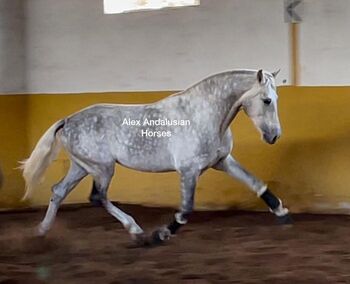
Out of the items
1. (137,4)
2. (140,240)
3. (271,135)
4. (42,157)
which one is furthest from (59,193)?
(137,4)

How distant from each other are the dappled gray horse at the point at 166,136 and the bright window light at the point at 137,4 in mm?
1699

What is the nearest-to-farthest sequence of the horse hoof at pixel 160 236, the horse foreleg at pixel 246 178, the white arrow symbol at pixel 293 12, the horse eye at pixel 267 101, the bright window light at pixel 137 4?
the horse eye at pixel 267 101 < the horse hoof at pixel 160 236 < the horse foreleg at pixel 246 178 < the white arrow symbol at pixel 293 12 < the bright window light at pixel 137 4

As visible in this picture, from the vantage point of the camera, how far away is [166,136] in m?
5.71

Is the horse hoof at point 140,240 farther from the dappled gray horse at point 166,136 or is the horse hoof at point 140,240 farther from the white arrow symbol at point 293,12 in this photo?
the white arrow symbol at point 293,12

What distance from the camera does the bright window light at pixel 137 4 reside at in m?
7.33

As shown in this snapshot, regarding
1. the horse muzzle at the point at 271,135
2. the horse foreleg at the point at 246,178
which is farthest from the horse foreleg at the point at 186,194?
the horse muzzle at the point at 271,135

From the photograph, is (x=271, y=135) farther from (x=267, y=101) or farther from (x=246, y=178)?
(x=246, y=178)

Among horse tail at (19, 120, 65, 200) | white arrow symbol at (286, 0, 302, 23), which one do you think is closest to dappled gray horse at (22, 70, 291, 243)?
horse tail at (19, 120, 65, 200)

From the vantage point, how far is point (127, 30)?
7547 mm

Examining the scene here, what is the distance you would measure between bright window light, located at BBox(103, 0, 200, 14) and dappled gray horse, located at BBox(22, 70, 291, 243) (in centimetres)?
170

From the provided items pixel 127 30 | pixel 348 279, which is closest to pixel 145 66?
pixel 127 30

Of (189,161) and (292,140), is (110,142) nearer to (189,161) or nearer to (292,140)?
(189,161)

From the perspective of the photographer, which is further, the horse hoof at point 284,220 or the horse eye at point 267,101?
the horse hoof at point 284,220

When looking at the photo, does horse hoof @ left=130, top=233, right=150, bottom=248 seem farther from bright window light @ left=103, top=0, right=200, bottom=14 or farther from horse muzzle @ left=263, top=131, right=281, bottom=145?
bright window light @ left=103, top=0, right=200, bottom=14
